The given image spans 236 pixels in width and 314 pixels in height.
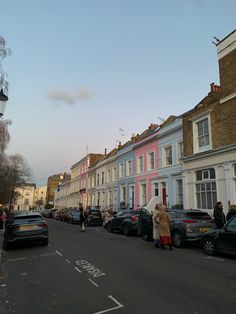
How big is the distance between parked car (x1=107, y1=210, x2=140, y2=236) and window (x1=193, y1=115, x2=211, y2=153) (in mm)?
6031

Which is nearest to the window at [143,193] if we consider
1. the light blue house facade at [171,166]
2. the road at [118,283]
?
the light blue house facade at [171,166]

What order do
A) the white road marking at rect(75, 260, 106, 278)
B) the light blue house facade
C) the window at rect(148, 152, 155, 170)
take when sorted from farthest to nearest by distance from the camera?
1. the window at rect(148, 152, 155, 170)
2. the light blue house facade
3. the white road marking at rect(75, 260, 106, 278)

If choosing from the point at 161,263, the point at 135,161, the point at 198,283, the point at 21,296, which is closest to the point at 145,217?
the point at 161,263

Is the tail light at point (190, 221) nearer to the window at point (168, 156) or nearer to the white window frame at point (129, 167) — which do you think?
the window at point (168, 156)

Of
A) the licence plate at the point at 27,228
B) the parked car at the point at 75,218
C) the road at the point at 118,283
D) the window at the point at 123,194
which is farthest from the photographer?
the window at the point at 123,194

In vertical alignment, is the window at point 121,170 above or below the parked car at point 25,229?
above

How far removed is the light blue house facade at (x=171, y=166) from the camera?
2209 centimetres

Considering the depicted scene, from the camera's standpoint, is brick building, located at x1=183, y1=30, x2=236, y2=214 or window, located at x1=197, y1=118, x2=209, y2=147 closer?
brick building, located at x1=183, y1=30, x2=236, y2=214

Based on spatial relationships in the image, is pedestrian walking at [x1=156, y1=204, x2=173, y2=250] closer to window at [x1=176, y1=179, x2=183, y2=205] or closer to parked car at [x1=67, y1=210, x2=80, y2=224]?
window at [x1=176, y1=179, x2=183, y2=205]

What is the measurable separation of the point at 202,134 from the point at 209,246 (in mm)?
10732

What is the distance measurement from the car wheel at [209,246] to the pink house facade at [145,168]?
1483 centimetres

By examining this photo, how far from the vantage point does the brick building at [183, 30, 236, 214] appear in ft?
55.4

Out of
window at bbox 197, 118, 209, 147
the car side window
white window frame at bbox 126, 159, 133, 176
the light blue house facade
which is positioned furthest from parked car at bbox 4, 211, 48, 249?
white window frame at bbox 126, 159, 133, 176

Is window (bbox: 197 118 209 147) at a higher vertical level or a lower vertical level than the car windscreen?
higher
